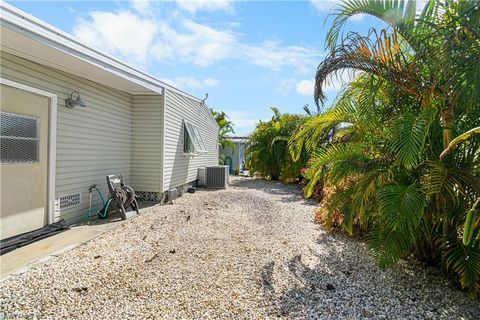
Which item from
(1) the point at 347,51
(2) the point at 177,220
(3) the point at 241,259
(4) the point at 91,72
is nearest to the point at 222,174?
(2) the point at 177,220

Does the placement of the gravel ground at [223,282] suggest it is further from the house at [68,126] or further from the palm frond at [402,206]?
the house at [68,126]

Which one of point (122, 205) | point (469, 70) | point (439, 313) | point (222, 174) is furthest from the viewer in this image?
point (222, 174)

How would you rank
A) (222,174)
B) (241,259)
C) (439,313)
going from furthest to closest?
(222,174), (241,259), (439,313)

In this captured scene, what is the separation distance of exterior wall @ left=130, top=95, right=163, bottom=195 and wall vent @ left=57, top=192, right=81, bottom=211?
6.98 ft

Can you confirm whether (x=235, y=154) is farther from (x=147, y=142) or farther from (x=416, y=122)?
(x=416, y=122)

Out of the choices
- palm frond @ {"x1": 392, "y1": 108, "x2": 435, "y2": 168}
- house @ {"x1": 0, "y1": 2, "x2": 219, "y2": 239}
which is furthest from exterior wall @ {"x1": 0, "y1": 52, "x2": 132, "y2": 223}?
palm frond @ {"x1": 392, "y1": 108, "x2": 435, "y2": 168}

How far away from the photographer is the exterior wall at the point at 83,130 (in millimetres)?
4855

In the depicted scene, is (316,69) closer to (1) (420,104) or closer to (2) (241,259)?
(1) (420,104)

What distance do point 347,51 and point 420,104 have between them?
108 centimetres

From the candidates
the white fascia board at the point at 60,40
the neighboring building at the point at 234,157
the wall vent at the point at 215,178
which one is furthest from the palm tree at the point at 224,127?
the white fascia board at the point at 60,40

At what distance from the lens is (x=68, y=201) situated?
18.3ft

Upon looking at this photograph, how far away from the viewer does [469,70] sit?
2.62 meters

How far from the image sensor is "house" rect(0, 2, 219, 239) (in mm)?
4273

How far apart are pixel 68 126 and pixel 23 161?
1173mm
